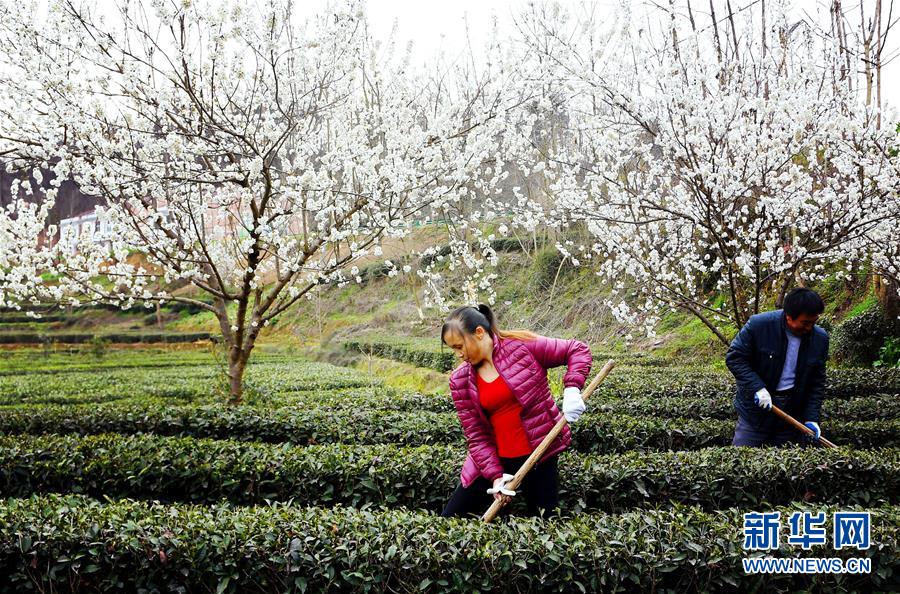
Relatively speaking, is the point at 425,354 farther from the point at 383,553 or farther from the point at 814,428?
the point at 383,553

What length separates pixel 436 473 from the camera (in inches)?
161

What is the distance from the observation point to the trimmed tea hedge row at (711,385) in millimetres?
7574

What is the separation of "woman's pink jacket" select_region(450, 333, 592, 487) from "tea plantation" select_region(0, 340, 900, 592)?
328 millimetres

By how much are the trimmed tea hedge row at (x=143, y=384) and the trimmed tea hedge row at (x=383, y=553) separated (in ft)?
24.1

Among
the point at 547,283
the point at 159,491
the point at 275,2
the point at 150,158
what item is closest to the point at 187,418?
the point at 159,491

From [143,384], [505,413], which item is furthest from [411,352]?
[505,413]

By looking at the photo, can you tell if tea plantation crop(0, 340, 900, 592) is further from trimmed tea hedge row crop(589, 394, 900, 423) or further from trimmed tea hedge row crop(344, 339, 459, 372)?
trimmed tea hedge row crop(344, 339, 459, 372)

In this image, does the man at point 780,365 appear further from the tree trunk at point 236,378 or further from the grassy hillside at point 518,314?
the grassy hillside at point 518,314

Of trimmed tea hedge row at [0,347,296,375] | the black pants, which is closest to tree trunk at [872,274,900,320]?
the black pants

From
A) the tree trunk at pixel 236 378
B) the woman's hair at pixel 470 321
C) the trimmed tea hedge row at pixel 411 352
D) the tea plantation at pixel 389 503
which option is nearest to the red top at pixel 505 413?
the woman's hair at pixel 470 321

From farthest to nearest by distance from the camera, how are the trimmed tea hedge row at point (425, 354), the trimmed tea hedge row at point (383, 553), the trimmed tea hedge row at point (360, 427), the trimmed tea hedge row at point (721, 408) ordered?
1. the trimmed tea hedge row at point (425, 354)
2. the trimmed tea hedge row at point (721, 408)
3. the trimmed tea hedge row at point (360, 427)
4. the trimmed tea hedge row at point (383, 553)

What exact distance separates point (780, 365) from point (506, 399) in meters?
1.98

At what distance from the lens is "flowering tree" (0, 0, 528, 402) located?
563 cm

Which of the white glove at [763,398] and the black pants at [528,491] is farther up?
the white glove at [763,398]
